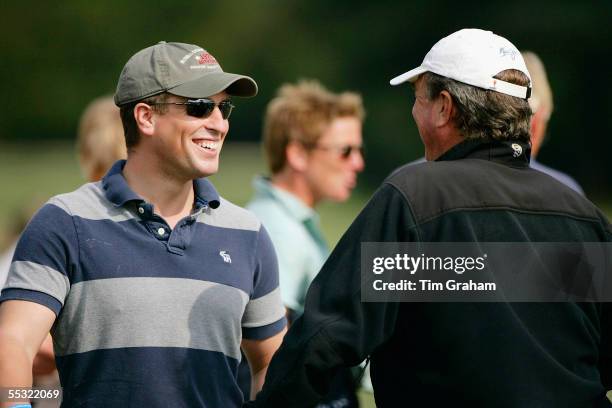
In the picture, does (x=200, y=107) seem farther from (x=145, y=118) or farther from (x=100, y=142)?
(x=100, y=142)

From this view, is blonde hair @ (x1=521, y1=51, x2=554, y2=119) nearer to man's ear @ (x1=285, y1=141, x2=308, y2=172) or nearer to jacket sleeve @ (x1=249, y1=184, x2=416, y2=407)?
man's ear @ (x1=285, y1=141, x2=308, y2=172)

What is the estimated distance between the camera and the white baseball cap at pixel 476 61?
3.07 m

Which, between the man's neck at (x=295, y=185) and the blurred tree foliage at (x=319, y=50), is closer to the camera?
the man's neck at (x=295, y=185)

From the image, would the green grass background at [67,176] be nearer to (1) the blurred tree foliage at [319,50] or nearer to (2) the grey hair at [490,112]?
(1) the blurred tree foliage at [319,50]

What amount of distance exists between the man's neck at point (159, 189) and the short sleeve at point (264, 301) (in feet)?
0.91

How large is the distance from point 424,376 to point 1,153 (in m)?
29.6

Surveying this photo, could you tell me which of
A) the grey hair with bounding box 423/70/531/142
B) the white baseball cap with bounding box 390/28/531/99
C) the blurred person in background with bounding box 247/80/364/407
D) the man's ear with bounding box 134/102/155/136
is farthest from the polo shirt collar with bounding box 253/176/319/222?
the grey hair with bounding box 423/70/531/142

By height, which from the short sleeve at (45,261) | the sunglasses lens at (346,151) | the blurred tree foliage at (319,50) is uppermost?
the short sleeve at (45,261)

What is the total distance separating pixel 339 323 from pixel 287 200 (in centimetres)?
246

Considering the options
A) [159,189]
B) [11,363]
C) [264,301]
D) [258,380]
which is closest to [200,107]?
[159,189]

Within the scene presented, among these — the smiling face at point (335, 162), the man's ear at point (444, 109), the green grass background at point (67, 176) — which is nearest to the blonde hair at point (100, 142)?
the smiling face at point (335, 162)

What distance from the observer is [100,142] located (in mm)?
4797

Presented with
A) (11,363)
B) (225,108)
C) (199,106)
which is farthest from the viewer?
(225,108)

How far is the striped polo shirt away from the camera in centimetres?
312
